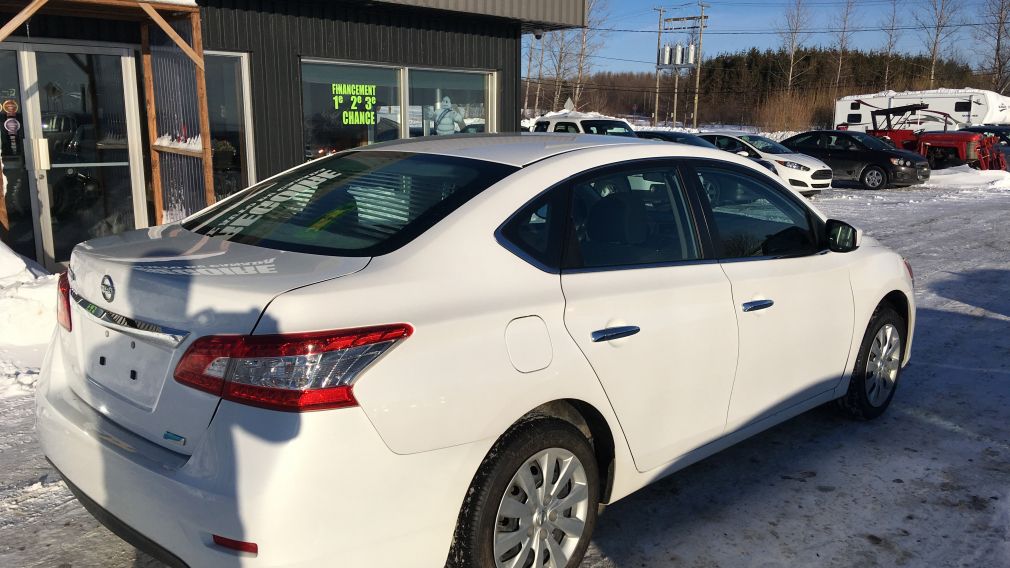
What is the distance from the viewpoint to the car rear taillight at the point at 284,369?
2.26 metres

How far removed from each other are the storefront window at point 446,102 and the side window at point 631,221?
7740 millimetres

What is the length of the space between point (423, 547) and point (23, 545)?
1.89 meters

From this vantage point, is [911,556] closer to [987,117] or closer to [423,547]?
[423,547]

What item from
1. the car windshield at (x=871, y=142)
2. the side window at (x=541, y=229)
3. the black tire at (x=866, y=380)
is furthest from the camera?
the car windshield at (x=871, y=142)

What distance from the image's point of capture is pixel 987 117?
112 ft

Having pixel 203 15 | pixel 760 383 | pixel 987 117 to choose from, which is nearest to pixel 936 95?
pixel 987 117

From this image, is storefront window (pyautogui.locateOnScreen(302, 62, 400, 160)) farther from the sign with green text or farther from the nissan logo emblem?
the nissan logo emblem

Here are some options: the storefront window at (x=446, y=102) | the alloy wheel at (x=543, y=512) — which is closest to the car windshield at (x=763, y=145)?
the storefront window at (x=446, y=102)

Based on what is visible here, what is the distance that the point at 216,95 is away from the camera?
9.03 meters

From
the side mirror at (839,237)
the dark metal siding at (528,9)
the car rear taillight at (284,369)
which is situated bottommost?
the car rear taillight at (284,369)

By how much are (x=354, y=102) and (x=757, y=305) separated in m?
7.74

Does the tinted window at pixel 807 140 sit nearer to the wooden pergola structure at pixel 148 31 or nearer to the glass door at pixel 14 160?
the wooden pergola structure at pixel 148 31

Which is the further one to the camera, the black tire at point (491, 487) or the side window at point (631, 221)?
the side window at point (631, 221)

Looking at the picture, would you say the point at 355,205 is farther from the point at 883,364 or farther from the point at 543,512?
the point at 883,364
